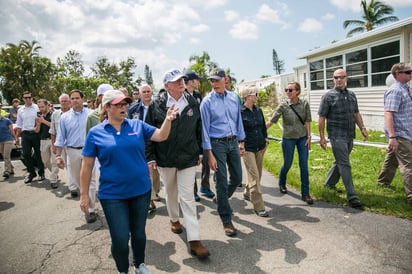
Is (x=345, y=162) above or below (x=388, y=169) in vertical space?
above

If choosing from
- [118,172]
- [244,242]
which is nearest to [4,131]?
[118,172]

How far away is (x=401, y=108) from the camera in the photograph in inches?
188

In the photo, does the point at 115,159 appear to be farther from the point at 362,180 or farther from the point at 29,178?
the point at 29,178

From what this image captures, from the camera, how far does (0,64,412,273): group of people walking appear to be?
9.27ft

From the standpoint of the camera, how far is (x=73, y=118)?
5.52 m

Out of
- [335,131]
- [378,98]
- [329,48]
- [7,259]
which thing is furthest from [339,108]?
[329,48]

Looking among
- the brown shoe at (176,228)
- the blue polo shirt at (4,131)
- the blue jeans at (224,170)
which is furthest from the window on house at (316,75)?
the blue polo shirt at (4,131)

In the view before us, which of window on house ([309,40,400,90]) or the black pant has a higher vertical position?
window on house ([309,40,400,90])

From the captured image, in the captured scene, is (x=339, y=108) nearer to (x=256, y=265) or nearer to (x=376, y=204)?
(x=376, y=204)

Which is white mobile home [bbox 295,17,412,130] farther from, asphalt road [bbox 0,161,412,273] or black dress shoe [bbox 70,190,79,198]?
black dress shoe [bbox 70,190,79,198]

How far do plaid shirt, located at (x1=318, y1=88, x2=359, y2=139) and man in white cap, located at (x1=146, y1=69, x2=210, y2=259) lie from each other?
2588mm

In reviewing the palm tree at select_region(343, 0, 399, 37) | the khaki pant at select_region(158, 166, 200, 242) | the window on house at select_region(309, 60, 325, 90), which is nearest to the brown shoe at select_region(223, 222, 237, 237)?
the khaki pant at select_region(158, 166, 200, 242)

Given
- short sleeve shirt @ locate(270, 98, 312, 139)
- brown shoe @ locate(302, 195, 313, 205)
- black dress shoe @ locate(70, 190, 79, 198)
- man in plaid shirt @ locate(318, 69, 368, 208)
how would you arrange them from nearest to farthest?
man in plaid shirt @ locate(318, 69, 368, 208) → brown shoe @ locate(302, 195, 313, 205) → short sleeve shirt @ locate(270, 98, 312, 139) → black dress shoe @ locate(70, 190, 79, 198)

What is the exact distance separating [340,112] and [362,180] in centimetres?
176
